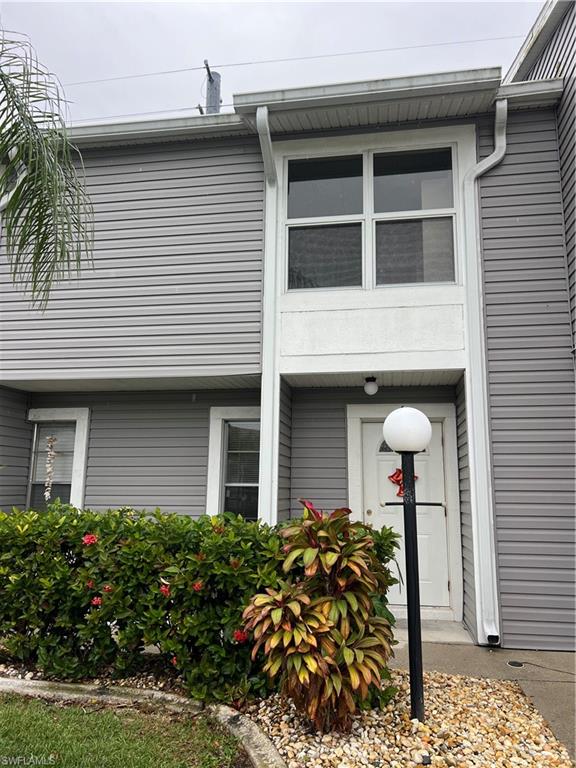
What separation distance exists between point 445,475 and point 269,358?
87.0 inches

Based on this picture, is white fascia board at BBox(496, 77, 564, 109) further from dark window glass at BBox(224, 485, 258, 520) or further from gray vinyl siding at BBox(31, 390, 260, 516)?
dark window glass at BBox(224, 485, 258, 520)

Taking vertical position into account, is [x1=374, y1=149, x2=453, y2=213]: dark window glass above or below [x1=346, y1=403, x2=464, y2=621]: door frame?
above

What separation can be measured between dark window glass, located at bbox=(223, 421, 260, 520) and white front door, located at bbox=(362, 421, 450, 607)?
1.23 meters

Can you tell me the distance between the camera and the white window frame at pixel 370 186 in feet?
15.6

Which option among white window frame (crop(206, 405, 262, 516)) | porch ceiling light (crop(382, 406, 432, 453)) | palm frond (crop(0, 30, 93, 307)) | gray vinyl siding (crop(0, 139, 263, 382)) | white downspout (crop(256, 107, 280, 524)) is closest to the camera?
porch ceiling light (crop(382, 406, 432, 453))

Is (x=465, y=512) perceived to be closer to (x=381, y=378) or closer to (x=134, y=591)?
(x=381, y=378)

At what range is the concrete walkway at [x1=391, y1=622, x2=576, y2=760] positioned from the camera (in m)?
2.97

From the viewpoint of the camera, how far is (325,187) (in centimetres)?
505

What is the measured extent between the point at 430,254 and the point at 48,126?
11.2ft

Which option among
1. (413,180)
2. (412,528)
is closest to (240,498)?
(412,528)

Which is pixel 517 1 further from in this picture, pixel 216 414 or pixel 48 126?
pixel 216 414

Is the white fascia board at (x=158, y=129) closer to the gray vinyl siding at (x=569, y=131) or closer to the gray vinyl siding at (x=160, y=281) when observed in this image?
the gray vinyl siding at (x=160, y=281)

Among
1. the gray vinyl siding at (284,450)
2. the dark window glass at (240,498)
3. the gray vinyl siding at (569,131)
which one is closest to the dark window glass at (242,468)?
the dark window glass at (240,498)

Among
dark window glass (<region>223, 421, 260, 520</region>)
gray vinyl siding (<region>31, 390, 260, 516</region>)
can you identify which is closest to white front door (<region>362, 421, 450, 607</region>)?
dark window glass (<region>223, 421, 260, 520</region>)
